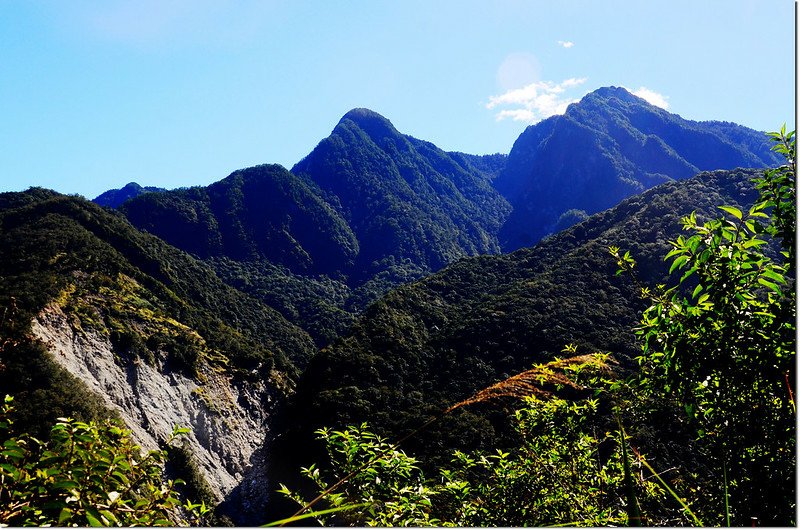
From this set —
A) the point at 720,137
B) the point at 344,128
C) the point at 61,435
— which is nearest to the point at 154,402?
the point at 61,435

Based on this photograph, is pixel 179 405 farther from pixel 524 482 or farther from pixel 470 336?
pixel 524 482

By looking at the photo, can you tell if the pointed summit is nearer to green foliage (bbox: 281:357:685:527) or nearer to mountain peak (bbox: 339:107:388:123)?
mountain peak (bbox: 339:107:388:123)

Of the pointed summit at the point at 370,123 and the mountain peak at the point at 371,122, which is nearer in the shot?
the pointed summit at the point at 370,123

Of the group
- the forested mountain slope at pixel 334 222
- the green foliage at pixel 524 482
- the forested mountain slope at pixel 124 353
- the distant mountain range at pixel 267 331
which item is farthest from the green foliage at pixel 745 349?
the forested mountain slope at pixel 334 222

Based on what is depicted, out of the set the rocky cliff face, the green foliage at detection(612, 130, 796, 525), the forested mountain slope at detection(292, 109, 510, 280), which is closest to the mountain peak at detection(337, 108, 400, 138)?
the forested mountain slope at detection(292, 109, 510, 280)

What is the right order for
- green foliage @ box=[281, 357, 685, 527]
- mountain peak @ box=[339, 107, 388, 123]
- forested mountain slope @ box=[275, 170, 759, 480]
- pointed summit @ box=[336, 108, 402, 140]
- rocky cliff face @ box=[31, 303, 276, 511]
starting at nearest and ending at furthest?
1. green foliage @ box=[281, 357, 685, 527]
2. forested mountain slope @ box=[275, 170, 759, 480]
3. rocky cliff face @ box=[31, 303, 276, 511]
4. pointed summit @ box=[336, 108, 402, 140]
5. mountain peak @ box=[339, 107, 388, 123]

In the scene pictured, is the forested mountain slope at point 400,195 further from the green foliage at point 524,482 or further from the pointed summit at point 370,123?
the green foliage at point 524,482
